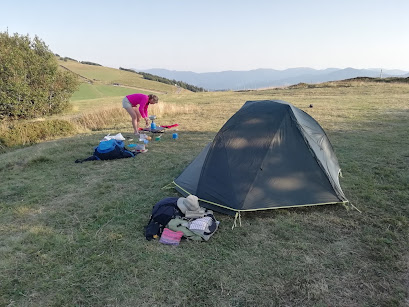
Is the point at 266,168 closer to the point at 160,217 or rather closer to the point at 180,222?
the point at 180,222

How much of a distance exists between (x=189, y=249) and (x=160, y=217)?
0.69m

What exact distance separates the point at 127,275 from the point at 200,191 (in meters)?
1.83

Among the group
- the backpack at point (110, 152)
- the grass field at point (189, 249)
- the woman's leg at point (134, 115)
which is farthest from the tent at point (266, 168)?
the woman's leg at point (134, 115)

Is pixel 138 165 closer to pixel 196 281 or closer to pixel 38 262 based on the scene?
pixel 38 262

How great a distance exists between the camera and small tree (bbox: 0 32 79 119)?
14.0m

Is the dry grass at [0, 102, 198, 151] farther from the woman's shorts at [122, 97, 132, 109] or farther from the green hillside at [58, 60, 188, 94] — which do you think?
the green hillside at [58, 60, 188, 94]

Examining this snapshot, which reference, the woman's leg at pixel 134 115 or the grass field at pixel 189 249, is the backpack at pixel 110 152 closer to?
the grass field at pixel 189 249

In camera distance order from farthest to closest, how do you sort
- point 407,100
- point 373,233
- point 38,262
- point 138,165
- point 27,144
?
point 407,100 < point 27,144 < point 138,165 < point 373,233 < point 38,262

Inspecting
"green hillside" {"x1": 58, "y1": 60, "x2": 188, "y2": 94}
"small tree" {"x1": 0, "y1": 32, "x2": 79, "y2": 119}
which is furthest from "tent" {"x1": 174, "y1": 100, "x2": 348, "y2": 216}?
"green hillside" {"x1": 58, "y1": 60, "x2": 188, "y2": 94}

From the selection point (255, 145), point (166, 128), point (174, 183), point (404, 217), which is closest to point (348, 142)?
point (404, 217)

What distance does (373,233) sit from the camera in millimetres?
3887

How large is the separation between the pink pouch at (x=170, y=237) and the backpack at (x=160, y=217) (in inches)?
3.9

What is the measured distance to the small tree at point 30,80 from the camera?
46.1 ft

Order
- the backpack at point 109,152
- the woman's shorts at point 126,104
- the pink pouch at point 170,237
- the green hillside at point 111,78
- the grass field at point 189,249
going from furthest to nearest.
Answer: the green hillside at point 111,78
the woman's shorts at point 126,104
the backpack at point 109,152
the pink pouch at point 170,237
the grass field at point 189,249
